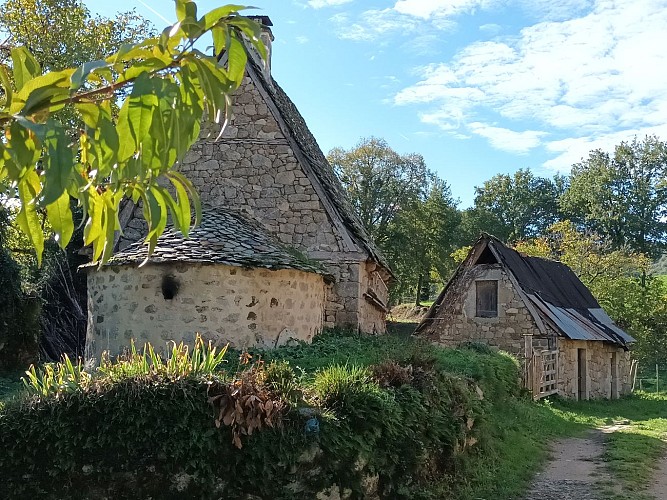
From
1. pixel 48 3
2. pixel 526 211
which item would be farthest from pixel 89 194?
pixel 526 211

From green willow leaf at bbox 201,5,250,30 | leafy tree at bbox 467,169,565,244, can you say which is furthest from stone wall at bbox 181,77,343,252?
leafy tree at bbox 467,169,565,244

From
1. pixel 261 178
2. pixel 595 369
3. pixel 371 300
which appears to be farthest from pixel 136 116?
pixel 595 369

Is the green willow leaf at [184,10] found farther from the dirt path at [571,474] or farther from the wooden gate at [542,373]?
the wooden gate at [542,373]

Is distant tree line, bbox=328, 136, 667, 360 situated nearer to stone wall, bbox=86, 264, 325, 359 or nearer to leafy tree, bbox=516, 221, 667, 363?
leafy tree, bbox=516, 221, 667, 363

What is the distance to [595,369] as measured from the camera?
2430cm

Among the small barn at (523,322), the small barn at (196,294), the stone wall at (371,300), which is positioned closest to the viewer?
the small barn at (196,294)

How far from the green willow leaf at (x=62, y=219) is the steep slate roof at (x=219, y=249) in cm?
924

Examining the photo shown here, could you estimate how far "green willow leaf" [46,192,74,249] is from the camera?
71.9 inches

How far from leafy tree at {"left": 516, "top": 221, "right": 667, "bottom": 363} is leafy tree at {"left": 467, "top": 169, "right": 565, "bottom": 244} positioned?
18.7 meters

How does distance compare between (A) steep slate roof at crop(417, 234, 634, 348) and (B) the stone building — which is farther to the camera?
(A) steep slate roof at crop(417, 234, 634, 348)

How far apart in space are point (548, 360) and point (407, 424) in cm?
1380

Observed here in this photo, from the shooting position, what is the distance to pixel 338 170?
154ft

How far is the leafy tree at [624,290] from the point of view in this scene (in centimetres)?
3350

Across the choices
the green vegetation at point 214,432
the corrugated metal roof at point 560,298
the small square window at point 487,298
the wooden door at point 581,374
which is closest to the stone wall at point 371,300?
the small square window at point 487,298
